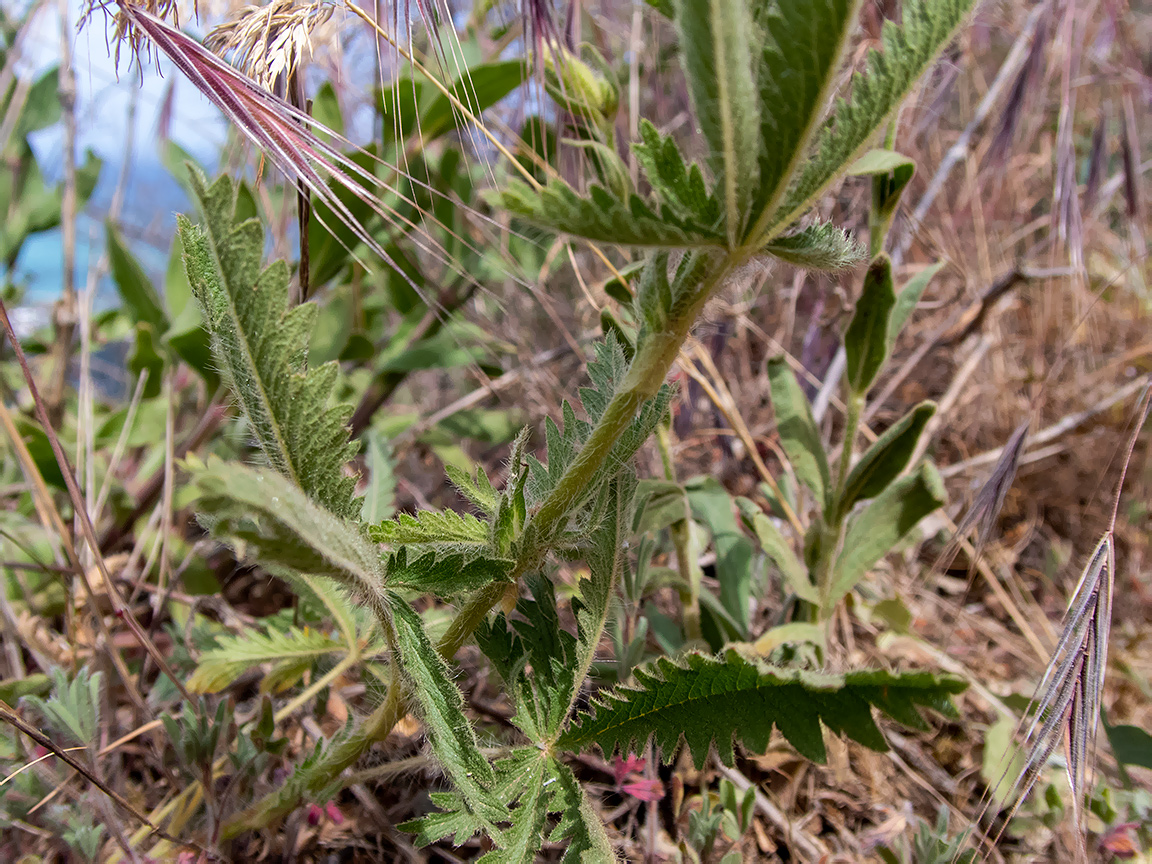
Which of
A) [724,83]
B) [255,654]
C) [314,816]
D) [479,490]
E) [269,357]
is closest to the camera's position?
[724,83]

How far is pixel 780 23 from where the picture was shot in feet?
1.53

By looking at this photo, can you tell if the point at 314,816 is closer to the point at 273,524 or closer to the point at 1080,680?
the point at 273,524

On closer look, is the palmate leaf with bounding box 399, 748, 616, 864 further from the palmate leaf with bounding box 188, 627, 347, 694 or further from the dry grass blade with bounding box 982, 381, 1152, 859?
the dry grass blade with bounding box 982, 381, 1152, 859

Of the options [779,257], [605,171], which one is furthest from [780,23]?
[605,171]

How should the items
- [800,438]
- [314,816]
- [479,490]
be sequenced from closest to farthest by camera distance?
[479,490] < [314,816] < [800,438]

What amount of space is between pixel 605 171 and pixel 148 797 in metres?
1.07

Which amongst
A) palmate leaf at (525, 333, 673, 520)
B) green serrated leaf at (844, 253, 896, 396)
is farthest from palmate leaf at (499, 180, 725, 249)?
green serrated leaf at (844, 253, 896, 396)

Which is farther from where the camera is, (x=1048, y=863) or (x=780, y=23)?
(x=1048, y=863)

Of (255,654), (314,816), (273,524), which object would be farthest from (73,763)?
(273,524)

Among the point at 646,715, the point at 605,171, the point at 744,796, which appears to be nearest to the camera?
the point at 646,715

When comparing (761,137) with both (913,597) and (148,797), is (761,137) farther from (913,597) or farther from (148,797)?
(913,597)

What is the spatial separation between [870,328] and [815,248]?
1.66ft

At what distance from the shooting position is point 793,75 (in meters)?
0.48

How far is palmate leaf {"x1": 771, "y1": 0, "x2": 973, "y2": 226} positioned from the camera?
1.61ft
